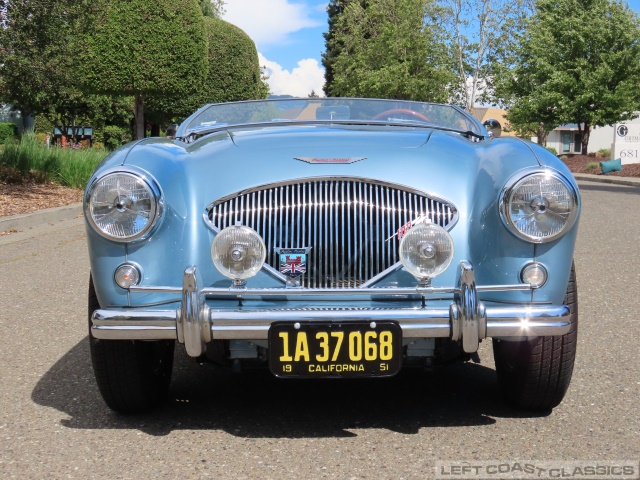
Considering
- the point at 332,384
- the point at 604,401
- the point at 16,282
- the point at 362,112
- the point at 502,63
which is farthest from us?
the point at 502,63

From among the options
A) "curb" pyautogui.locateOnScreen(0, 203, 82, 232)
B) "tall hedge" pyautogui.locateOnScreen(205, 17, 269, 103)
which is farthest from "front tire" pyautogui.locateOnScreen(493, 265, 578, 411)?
"tall hedge" pyautogui.locateOnScreen(205, 17, 269, 103)

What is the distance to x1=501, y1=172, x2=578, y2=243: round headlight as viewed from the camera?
3002mm

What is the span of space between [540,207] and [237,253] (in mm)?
1084

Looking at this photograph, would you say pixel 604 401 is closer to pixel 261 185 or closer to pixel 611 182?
pixel 261 185

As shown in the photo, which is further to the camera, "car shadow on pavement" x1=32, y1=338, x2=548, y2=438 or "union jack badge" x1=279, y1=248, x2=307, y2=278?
"car shadow on pavement" x1=32, y1=338, x2=548, y2=438

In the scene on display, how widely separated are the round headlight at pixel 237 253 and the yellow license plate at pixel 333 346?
23 centimetres

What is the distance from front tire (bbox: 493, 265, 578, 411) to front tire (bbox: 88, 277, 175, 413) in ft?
4.38

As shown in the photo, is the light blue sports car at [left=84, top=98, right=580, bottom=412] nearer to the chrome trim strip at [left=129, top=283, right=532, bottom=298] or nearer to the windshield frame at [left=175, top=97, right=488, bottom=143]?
the chrome trim strip at [left=129, top=283, right=532, bottom=298]

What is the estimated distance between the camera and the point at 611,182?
82.7 feet

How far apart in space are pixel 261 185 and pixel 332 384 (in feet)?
3.51

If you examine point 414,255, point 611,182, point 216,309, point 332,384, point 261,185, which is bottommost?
point 611,182

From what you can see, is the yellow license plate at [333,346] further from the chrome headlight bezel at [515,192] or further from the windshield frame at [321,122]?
the windshield frame at [321,122]

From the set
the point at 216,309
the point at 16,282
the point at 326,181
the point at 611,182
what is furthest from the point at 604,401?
the point at 611,182

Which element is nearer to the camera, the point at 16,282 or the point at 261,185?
the point at 261,185
